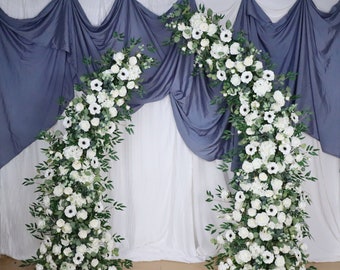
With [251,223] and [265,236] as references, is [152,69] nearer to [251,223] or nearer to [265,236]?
[251,223]

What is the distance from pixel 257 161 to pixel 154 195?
43.4 inches

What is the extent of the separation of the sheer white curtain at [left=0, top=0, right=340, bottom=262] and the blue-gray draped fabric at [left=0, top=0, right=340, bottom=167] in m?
0.15

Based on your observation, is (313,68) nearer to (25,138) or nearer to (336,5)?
(336,5)

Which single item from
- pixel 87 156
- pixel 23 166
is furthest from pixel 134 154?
pixel 23 166

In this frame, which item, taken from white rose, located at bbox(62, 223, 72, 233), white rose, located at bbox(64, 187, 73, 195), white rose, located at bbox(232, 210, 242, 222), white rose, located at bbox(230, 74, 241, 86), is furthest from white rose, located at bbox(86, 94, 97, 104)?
white rose, located at bbox(232, 210, 242, 222)

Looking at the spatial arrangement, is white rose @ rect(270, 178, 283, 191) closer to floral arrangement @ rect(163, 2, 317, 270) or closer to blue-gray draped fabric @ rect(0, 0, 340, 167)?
floral arrangement @ rect(163, 2, 317, 270)

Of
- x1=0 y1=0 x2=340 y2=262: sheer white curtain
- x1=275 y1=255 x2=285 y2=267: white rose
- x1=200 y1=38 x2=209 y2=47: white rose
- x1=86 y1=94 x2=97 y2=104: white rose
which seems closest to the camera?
x1=275 y1=255 x2=285 y2=267: white rose

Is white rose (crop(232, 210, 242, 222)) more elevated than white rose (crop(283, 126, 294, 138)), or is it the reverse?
white rose (crop(283, 126, 294, 138))

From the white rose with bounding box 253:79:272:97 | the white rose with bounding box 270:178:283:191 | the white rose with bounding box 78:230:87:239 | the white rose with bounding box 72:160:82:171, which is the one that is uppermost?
the white rose with bounding box 253:79:272:97

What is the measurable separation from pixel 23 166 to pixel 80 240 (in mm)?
970

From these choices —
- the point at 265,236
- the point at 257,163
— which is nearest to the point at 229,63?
the point at 257,163

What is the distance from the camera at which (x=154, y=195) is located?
3.79 metres

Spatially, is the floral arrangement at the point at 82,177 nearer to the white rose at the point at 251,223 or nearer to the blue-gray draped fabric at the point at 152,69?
the blue-gray draped fabric at the point at 152,69

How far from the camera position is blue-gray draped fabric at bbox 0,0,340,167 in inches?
139
